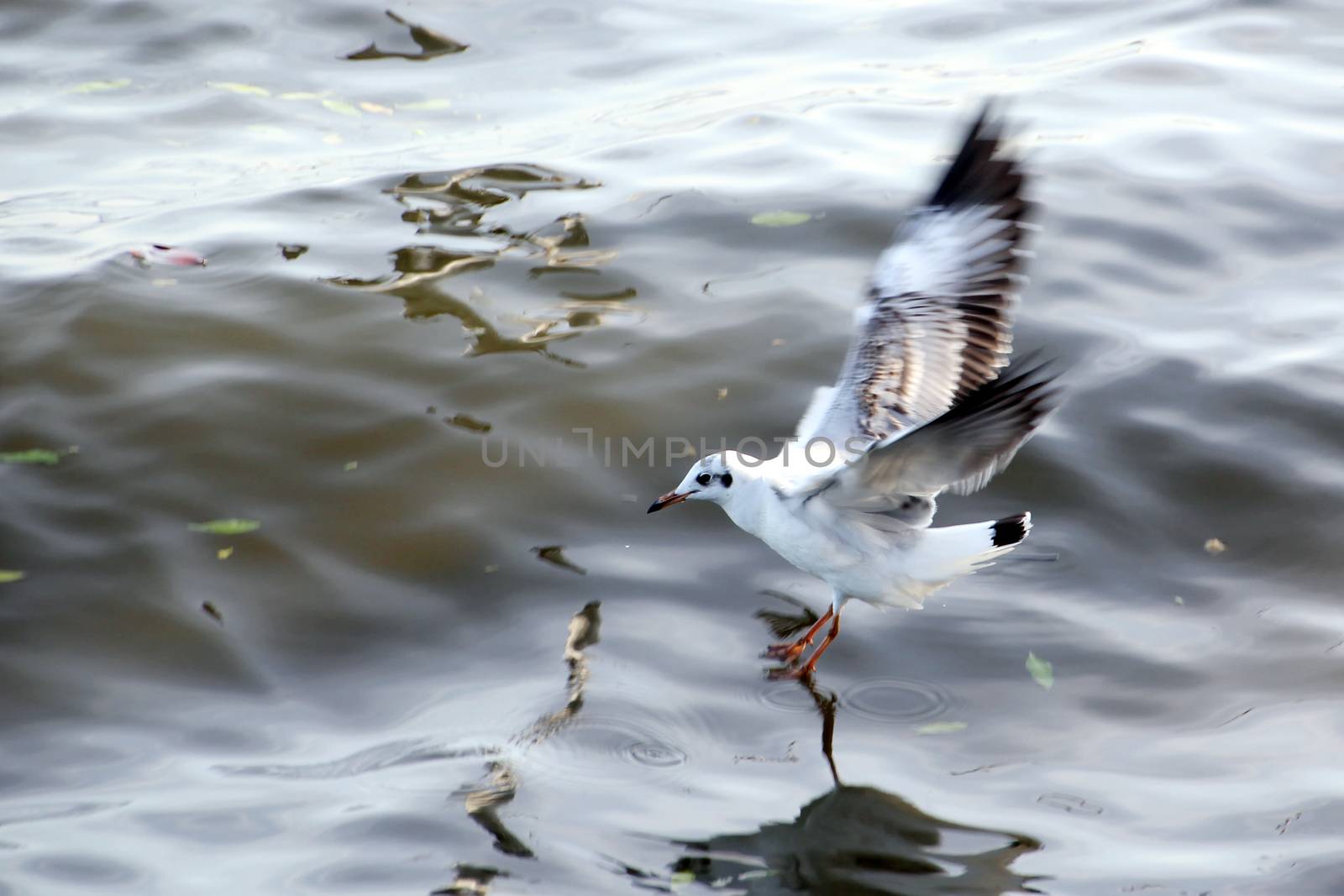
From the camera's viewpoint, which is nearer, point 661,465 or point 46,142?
point 661,465

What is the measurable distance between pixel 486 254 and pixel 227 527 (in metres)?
2.73

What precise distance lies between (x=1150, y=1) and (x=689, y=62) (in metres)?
4.48

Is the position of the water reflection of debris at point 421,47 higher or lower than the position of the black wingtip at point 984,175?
higher

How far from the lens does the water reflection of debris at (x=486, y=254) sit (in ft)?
25.5

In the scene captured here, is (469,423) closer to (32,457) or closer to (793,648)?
(32,457)

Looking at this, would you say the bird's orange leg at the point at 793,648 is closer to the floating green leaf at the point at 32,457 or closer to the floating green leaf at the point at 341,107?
the floating green leaf at the point at 32,457

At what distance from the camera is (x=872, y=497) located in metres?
5.20

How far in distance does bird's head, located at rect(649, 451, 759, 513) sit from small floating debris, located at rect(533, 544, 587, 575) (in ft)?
2.40

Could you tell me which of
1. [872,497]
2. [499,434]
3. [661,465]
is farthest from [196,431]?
[872,497]

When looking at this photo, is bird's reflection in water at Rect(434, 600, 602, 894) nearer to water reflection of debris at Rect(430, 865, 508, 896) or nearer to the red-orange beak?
water reflection of debris at Rect(430, 865, 508, 896)

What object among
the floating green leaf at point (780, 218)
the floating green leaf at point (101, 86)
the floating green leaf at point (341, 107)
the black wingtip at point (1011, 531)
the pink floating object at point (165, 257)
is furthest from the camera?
the floating green leaf at point (101, 86)

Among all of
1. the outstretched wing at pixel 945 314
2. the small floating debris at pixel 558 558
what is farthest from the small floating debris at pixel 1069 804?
the small floating debris at pixel 558 558

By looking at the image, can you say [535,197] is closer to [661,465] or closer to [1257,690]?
[661,465]

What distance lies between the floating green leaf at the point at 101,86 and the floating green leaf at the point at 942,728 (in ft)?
28.1
